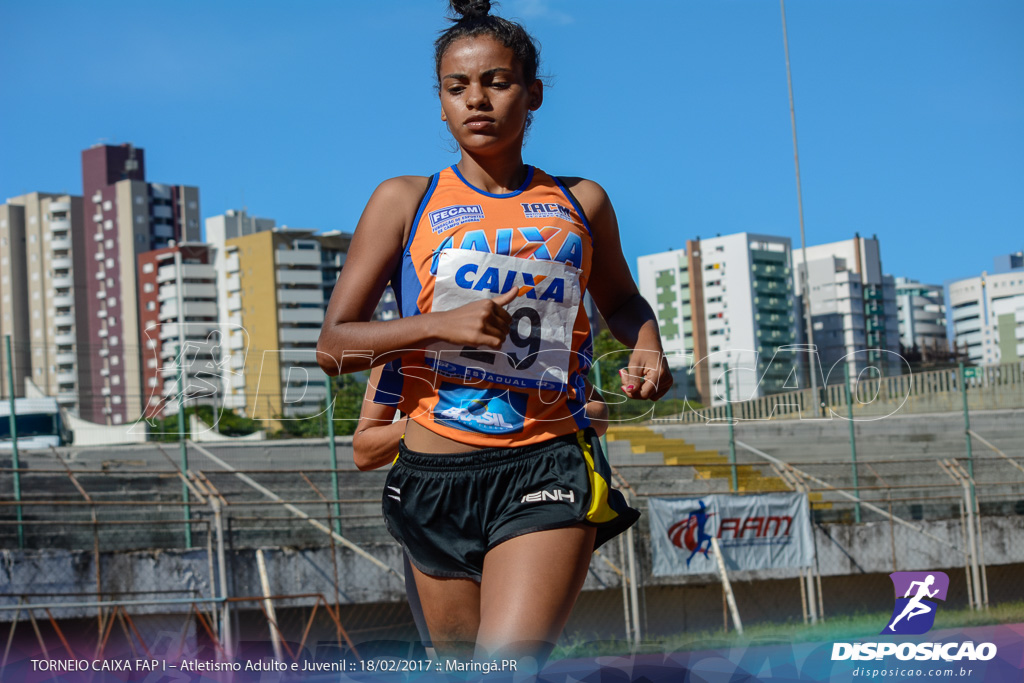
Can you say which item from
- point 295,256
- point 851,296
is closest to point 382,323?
point 295,256

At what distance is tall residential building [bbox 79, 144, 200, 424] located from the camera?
112 metres

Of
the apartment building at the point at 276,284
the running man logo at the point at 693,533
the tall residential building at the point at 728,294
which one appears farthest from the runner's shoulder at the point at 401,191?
the tall residential building at the point at 728,294

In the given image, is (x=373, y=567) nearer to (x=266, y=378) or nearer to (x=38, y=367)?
(x=266, y=378)

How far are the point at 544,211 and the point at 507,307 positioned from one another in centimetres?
25

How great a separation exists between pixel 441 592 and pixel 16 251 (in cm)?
13109

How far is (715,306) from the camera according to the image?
12331 cm

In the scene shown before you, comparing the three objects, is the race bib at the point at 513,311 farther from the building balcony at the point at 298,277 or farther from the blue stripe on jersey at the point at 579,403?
the building balcony at the point at 298,277

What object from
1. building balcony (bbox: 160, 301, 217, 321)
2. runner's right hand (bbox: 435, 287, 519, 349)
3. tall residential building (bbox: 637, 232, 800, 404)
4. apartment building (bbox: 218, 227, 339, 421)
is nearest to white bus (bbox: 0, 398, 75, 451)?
runner's right hand (bbox: 435, 287, 519, 349)

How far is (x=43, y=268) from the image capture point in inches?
4668

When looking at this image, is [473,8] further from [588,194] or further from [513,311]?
[513,311]

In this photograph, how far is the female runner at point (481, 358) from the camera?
7.11 ft

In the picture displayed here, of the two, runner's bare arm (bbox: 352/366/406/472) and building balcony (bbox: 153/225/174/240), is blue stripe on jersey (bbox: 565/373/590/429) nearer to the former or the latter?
runner's bare arm (bbox: 352/366/406/472)

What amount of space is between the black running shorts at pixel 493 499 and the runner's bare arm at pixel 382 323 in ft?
0.96

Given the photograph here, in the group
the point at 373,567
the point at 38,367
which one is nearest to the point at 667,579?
the point at 373,567
